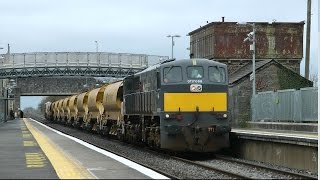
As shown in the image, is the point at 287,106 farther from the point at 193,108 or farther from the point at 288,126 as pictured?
the point at 193,108

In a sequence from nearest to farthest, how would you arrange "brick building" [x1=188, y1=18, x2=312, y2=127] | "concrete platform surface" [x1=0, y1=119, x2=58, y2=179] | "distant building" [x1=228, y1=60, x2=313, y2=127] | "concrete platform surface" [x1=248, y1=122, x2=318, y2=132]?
1. "concrete platform surface" [x1=0, y1=119, x2=58, y2=179]
2. "concrete platform surface" [x1=248, y1=122, x2=318, y2=132]
3. "distant building" [x1=228, y1=60, x2=313, y2=127]
4. "brick building" [x1=188, y1=18, x2=312, y2=127]

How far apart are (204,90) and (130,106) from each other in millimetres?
6207

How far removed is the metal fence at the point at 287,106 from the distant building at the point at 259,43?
1603 cm

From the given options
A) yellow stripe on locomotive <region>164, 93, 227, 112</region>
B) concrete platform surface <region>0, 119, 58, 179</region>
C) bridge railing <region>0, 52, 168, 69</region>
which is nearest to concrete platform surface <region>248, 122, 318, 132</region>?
yellow stripe on locomotive <region>164, 93, 227, 112</region>

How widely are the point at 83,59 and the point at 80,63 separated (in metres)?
0.64

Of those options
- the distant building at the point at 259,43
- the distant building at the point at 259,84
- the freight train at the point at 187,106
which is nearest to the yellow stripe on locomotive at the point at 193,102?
the freight train at the point at 187,106

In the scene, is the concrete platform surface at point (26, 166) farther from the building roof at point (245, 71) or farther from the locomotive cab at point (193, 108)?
the building roof at point (245, 71)

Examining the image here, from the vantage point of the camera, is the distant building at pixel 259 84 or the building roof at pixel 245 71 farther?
the building roof at pixel 245 71

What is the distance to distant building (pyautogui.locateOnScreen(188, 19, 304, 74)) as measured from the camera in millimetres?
54031

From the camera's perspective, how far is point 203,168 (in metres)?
16.0

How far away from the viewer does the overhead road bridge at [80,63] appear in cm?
6588

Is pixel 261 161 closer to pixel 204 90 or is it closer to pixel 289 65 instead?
pixel 204 90

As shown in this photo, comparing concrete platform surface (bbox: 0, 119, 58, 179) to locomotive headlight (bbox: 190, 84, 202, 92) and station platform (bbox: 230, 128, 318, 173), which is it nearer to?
locomotive headlight (bbox: 190, 84, 202, 92)

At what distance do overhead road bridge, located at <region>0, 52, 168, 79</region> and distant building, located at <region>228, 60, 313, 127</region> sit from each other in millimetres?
21551
